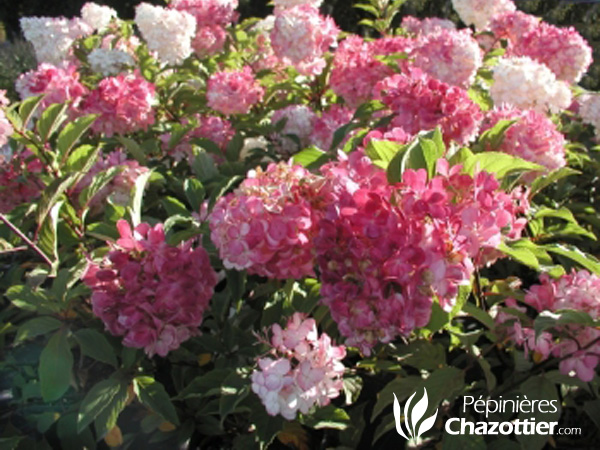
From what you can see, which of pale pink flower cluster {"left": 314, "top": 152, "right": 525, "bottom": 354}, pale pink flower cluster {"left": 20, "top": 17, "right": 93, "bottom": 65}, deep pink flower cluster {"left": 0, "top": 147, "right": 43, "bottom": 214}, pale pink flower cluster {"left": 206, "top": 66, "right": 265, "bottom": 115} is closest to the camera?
pale pink flower cluster {"left": 314, "top": 152, "right": 525, "bottom": 354}

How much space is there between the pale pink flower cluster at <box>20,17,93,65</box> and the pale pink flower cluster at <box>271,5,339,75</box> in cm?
95

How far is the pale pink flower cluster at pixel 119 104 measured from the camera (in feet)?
6.33

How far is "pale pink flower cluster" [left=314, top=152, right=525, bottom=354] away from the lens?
0.92 metres

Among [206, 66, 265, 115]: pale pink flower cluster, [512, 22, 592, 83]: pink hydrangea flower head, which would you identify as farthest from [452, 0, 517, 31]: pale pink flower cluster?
[206, 66, 265, 115]: pale pink flower cluster

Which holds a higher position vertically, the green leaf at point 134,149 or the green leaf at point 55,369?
the green leaf at point 55,369

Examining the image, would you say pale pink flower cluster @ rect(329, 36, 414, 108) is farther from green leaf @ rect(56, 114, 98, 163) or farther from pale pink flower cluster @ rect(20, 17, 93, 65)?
pale pink flower cluster @ rect(20, 17, 93, 65)

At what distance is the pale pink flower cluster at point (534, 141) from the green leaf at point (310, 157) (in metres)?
0.44

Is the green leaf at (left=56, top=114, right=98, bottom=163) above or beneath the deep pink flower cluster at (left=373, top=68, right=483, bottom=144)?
beneath

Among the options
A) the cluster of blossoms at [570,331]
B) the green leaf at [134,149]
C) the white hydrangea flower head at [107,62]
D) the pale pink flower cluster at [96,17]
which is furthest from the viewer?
the pale pink flower cluster at [96,17]

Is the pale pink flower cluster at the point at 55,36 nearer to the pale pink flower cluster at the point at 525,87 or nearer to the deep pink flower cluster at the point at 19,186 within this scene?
the deep pink flower cluster at the point at 19,186

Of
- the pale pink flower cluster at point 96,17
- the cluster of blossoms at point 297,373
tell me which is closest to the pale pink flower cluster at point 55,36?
the pale pink flower cluster at point 96,17

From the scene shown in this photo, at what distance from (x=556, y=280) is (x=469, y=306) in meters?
0.20

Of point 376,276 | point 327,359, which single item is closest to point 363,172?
point 376,276

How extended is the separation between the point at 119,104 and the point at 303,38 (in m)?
0.68
